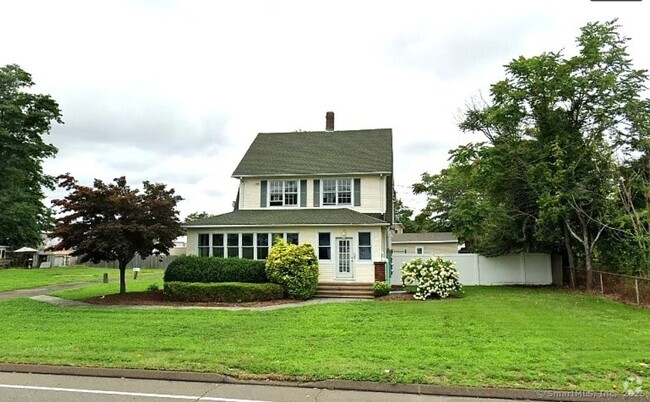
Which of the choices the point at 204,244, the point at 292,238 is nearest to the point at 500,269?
the point at 292,238

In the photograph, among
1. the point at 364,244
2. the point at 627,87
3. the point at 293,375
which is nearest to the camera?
the point at 293,375

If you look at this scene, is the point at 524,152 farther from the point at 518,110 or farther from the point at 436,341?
the point at 436,341

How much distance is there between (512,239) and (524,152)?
4508 millimetres

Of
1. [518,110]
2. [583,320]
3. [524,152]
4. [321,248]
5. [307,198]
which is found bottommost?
[583,320]

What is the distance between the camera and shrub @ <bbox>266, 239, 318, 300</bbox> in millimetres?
18328

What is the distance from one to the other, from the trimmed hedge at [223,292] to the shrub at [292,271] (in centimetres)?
63

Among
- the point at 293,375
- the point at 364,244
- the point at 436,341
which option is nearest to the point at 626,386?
the point at 436,341

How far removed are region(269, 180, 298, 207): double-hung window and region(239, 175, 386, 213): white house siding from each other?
38cm

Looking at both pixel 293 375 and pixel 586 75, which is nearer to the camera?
pixel 293 375

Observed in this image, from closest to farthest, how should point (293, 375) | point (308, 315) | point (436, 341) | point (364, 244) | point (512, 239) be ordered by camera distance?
point (293, 375), point (436, 341), point (308, 315), point (364, 244), point (512, 239)

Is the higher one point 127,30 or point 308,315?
point 127,30

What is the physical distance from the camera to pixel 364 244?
20578mm

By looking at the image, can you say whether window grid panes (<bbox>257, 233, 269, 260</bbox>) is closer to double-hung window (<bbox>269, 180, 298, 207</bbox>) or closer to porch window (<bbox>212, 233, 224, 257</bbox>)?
porch window (<bbox>212, 233, 224, 257</bbox>)

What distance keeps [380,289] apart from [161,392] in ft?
42.7
